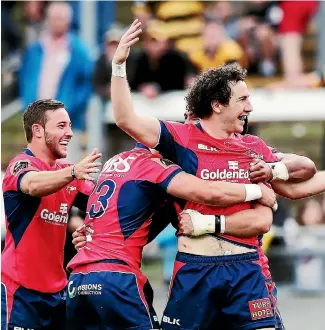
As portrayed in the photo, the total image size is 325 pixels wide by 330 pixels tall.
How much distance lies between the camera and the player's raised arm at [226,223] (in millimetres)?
7020

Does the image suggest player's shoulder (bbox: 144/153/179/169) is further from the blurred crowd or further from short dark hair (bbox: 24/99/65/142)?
the blurred crowd

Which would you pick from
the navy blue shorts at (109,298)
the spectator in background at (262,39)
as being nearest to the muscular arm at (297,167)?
the navy blue shorts at (109,298)

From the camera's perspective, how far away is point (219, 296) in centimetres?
703

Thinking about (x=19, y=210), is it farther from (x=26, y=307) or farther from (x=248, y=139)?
(x=248, y=139)

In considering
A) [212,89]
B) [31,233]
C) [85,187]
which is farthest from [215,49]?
[31,233]

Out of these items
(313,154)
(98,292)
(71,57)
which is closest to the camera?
(98,292)

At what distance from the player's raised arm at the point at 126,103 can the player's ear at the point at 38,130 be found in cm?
87

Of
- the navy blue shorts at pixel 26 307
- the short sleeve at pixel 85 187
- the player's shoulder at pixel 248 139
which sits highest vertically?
the player's shoulder at pixel 248 139

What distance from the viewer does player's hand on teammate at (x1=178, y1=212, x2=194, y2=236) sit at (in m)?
7.03

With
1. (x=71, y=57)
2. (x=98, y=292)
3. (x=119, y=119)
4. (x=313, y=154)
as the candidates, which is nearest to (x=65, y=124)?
(x=119, y=119)

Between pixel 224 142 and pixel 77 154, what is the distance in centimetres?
704

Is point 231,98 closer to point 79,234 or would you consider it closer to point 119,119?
point 119,119

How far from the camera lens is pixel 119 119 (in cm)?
701

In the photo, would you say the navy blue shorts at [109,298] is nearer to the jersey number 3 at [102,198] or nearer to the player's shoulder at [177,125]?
the jersey number 3 at [102,198]
